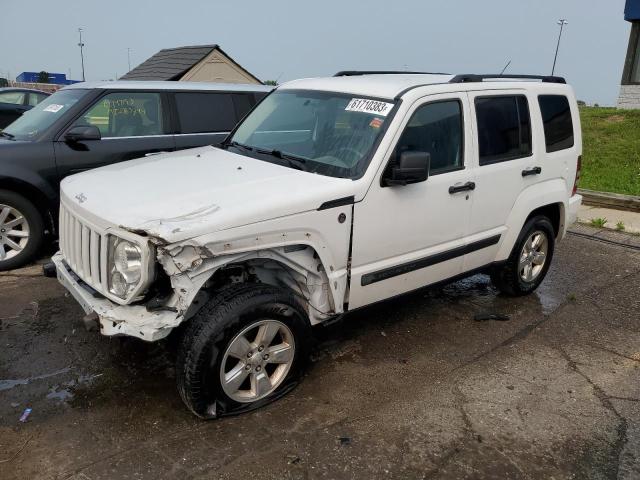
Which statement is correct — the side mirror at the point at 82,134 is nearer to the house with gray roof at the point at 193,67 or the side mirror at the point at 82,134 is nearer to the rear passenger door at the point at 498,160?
the rear passenger door at the point at 498,160

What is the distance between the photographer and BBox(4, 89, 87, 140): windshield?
216 inches

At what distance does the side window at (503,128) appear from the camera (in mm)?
4113

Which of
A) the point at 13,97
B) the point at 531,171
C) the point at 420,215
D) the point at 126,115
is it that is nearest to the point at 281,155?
the point at 420,215

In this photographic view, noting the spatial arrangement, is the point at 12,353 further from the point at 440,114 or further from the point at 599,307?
the point at 599,307

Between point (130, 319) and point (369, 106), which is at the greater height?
point (369, 106)

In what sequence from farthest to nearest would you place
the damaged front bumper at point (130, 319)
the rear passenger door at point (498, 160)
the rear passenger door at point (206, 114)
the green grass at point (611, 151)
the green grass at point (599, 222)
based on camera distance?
1. the green grass at point (611, 151)
2. the green grass at point (599, 222)
3. the rear passenger door at point (206, 114)
4. the rear passenger door at point (498, 160)
5. the damaged front bumper at point (130, 319)

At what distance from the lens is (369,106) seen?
3.69 metres

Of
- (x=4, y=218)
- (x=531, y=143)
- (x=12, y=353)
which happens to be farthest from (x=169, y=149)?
(x=531, y=143)

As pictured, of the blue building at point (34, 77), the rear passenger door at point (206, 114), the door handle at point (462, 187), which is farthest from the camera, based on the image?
the blue building at point (34, 77)

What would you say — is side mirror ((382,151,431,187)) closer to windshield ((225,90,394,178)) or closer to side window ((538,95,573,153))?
windshield ((225,90,394,178))

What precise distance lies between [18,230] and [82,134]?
113 cm

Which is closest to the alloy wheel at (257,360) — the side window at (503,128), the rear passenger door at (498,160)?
the rear passenger door at (498,160)

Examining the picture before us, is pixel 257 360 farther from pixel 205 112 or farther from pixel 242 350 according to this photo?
pixel 205 112

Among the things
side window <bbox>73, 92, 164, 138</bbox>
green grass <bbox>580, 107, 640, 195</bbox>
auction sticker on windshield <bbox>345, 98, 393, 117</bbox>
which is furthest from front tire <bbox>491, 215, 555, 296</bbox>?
green grass <bbox>580, 107, 640, 195</bbox>
